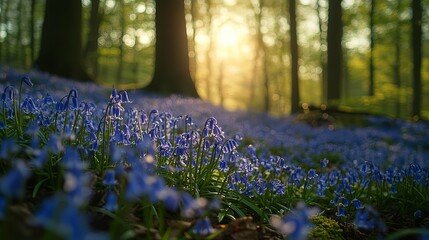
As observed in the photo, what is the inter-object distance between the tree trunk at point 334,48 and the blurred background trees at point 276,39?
40mm

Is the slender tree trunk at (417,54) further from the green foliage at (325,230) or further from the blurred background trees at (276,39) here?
the green foliage at (325,230)

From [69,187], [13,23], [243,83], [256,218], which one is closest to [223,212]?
[256,218]

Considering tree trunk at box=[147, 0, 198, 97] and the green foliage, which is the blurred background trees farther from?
the green foliage

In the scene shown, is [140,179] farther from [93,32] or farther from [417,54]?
[93,32]

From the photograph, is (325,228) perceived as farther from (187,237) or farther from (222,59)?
(222,59)

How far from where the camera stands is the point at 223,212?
3.18 metres

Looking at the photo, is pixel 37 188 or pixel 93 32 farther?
pixel 93 32

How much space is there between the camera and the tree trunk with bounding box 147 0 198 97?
46.0 feet

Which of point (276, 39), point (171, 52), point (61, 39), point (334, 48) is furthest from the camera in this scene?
point (276, 39)

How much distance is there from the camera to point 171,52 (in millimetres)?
14055

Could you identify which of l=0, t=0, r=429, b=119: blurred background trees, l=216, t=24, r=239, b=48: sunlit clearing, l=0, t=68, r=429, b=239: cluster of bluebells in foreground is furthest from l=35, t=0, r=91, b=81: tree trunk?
l=216, t=24, r=239, b=48: sunlit clearing

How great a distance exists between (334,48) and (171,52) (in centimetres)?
679

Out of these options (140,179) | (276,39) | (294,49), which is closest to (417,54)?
(294,49)

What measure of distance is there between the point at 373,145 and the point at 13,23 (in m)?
40.1
